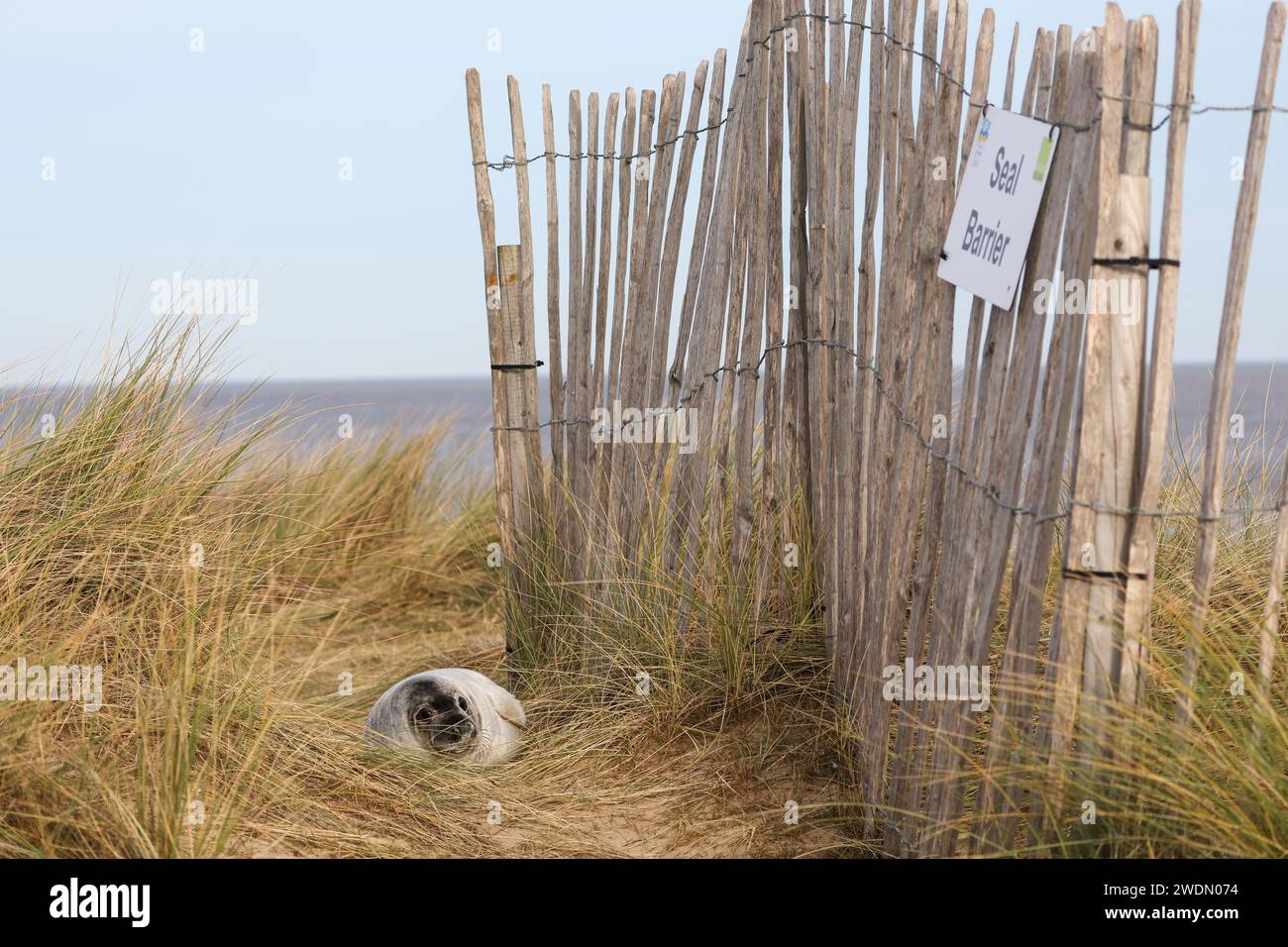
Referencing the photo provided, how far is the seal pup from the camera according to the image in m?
3.69

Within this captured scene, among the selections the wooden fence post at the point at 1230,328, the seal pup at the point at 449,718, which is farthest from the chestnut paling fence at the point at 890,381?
the seal pup at the point at 449,718

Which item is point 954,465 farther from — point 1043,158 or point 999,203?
point 1043,158

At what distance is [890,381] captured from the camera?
296 cm

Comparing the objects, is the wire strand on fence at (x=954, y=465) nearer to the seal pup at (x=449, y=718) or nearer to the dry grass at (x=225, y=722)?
the dry grass at (x=225, y=722)

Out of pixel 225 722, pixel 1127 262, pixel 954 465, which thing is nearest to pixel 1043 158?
pixel 1127 262

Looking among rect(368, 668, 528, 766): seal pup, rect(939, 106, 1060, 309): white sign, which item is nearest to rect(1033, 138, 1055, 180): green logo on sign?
rect(939, 106, 1060, 309): white sign

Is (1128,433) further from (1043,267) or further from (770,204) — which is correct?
(770,204)

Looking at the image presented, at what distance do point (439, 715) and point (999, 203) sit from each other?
7.50ft

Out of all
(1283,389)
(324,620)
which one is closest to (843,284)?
(324,620)

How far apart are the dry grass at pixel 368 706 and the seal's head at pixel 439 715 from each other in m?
0.19

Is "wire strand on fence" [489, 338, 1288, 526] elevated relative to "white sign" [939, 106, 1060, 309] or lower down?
lower down

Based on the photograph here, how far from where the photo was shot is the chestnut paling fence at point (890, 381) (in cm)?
225

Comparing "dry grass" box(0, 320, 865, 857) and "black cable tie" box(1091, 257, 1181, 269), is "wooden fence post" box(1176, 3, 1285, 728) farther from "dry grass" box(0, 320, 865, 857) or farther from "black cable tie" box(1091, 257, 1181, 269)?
"dry grass" box(0, 320, 865, 857)

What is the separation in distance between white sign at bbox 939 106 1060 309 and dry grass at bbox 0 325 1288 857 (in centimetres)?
79
